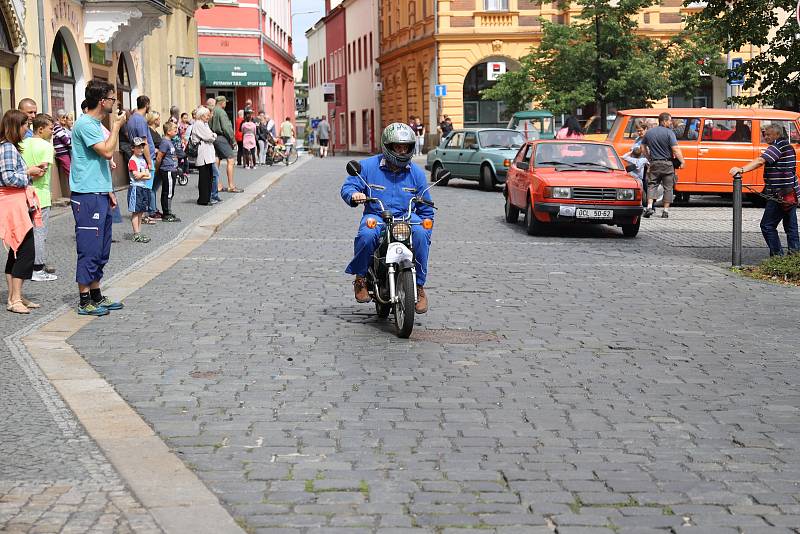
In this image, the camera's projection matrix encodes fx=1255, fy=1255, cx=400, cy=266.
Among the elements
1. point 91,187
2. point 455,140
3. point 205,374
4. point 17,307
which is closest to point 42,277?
point 17,307

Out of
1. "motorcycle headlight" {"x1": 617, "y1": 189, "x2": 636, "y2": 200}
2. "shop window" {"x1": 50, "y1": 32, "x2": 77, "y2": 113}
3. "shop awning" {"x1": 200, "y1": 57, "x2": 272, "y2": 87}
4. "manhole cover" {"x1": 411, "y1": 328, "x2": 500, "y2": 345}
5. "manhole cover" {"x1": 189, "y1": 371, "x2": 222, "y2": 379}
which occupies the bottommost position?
"manhole cover" {"x1": 411, "y1": 328, "x2": 500, "y2": 345}

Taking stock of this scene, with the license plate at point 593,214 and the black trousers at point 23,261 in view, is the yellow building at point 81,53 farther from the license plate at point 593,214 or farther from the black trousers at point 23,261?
the black trousers at point 23,261

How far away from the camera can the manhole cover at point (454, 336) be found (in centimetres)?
891

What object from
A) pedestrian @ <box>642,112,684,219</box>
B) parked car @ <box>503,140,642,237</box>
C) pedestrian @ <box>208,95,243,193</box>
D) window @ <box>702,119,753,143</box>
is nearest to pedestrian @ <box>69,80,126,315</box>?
parked car @ <box>503,140,642,237</box>

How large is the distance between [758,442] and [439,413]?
1600 mm

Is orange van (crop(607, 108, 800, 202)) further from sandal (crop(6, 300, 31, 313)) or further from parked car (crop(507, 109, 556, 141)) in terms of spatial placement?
sandal (crop(6, 300, 31, 313))

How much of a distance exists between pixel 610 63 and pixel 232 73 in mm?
19435

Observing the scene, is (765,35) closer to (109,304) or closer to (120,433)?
(109,304)

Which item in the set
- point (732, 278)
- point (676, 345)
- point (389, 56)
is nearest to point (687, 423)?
point (676, 345)

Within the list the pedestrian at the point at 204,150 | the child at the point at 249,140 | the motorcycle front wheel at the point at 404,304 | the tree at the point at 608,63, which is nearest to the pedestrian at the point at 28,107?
the motorcycle front wheel at the point at 404,304

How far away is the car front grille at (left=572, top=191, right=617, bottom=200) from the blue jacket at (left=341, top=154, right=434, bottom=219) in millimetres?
8610

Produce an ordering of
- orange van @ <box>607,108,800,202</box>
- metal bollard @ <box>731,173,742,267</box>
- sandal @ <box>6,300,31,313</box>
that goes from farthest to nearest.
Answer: orange van @ <box>607,108,800,202</box>
metal bollard @ <box>731,173,742,267</box>
sandal @ <box>6,300,31,313</box>

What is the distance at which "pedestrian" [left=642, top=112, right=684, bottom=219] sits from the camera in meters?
21.5

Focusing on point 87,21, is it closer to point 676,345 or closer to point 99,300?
point 99,300
